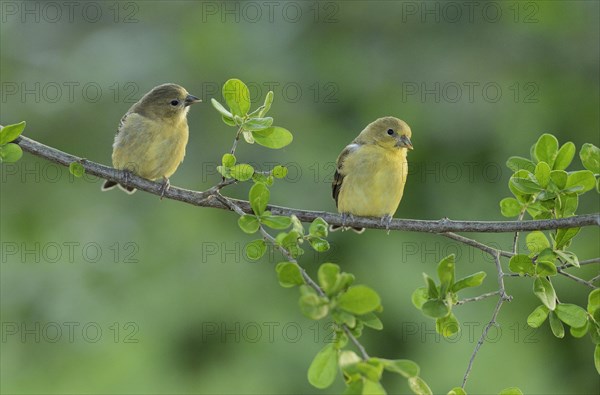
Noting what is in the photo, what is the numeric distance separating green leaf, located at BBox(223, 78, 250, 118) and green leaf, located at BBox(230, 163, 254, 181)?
0.19 meters

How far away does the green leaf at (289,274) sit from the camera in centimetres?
237

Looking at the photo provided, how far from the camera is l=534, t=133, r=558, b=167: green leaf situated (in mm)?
3264

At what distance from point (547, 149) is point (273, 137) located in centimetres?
112

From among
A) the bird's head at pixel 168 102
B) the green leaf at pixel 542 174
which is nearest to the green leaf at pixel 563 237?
the green leaf at pixel 542 174

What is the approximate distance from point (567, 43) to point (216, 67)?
13.6ft

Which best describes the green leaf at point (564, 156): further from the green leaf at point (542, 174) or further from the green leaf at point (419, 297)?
the green leaf at point (419, 297)

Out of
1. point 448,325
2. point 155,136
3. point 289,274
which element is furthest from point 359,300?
point 155,136

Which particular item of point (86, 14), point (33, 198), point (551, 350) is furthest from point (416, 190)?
point (86, 14)

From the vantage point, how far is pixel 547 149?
3.28 meters

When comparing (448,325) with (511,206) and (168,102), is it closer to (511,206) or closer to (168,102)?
(511,206)

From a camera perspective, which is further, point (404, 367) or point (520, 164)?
point (520, 164)

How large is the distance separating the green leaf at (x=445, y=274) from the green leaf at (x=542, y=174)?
65 centimetres

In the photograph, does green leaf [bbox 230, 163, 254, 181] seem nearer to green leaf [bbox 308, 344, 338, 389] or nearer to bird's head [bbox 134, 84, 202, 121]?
green leaf [bbox 308, 344, 338, 389]

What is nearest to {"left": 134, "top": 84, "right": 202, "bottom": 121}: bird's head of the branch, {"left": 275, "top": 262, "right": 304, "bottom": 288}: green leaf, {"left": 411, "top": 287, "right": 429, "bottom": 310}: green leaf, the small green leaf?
the branch
